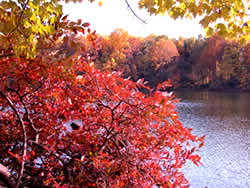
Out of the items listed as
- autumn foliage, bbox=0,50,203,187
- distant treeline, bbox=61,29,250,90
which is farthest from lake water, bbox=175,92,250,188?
distant treeline, bbox=61,29,250,90

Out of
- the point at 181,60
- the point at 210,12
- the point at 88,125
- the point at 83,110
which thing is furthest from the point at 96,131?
the point at 181,60

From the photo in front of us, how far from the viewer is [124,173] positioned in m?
3.80

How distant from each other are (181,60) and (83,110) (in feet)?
194

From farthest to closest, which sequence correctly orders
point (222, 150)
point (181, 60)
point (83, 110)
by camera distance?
point (181, 60) < point (222, 150) < point (83, 110)

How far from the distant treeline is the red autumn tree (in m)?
45.5

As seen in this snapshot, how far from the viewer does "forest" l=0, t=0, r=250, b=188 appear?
120 inches

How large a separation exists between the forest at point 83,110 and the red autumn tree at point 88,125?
0.04ft

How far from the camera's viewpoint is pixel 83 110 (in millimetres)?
4113

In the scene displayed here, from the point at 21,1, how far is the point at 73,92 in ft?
5.20

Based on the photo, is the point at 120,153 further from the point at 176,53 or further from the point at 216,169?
the point at 176,53

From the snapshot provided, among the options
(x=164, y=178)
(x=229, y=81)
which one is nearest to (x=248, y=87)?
(x=229, y=81)

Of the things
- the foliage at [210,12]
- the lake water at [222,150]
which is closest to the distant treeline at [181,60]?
the lake water at [222,150]

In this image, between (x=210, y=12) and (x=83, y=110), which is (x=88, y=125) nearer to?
(x=83, y=110)

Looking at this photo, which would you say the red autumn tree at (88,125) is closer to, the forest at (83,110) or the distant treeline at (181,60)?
the forest at (83,110)
